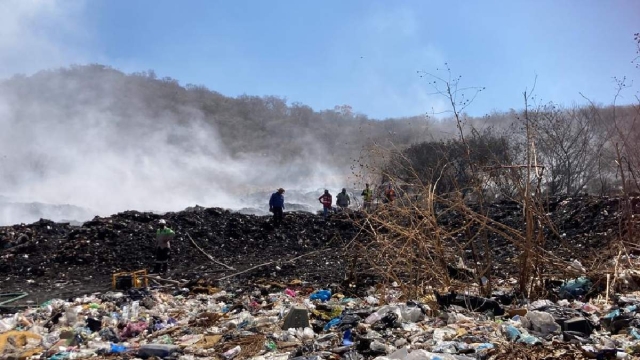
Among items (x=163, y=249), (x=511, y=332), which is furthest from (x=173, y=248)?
(x=511, y=332)

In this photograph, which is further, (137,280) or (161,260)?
(161,260)

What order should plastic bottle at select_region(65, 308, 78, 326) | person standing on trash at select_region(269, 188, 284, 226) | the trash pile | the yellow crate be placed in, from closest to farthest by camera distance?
plastic bottle at select_region(65, 308, 78, 326)
the yellow crate
the trash pile
person standing on trash at select_region(269, 188, 284, 226)

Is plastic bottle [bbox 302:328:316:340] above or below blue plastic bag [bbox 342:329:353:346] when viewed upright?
below

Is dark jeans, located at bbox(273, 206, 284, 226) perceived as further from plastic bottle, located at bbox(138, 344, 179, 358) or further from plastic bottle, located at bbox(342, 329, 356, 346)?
plastic bottle, located at bbox(342, 329, 356, 346)

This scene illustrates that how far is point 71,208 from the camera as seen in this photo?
89.8 ft

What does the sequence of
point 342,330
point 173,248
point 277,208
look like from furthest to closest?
point 277,208 < point 173,248 < point 342,330

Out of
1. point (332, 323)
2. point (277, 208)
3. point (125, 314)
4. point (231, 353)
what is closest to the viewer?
point (231, 353)

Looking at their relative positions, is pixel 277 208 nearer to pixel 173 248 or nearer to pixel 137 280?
pixel 173 248

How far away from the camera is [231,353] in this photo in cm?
400

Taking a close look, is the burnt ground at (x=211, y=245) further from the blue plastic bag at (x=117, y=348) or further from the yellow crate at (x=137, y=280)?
the blue plastic bag at (x=117, y=348)

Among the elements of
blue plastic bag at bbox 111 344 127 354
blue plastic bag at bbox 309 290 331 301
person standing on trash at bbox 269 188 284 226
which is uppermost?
person standing on trash at bbox 269 188 284 226

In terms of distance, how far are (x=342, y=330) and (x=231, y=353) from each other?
0.86m

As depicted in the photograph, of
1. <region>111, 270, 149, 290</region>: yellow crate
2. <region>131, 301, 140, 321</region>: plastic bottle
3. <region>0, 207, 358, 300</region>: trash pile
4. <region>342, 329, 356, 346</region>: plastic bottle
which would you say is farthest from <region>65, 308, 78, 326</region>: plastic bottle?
<region>342, 329, 356, 346</region>: plastic bottle

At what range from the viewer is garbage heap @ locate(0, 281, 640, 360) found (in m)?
3.40
